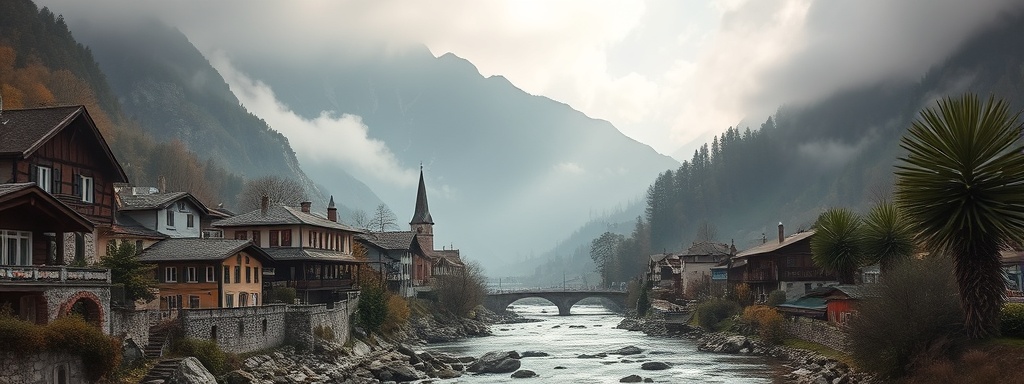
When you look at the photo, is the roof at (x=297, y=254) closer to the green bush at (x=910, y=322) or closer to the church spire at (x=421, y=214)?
the green bush at (x=910, y=322)

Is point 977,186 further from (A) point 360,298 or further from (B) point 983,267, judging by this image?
(A) point 360,298

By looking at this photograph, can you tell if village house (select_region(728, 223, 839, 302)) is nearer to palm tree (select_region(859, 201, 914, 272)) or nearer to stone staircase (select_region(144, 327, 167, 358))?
palm tree (select_region(859, 201, 914, 272))

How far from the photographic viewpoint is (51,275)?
129ft

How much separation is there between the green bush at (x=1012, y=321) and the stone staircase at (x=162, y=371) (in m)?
42.3

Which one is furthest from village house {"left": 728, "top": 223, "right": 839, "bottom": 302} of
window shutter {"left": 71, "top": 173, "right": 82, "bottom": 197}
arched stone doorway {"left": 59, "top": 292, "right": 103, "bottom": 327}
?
arched stone doorway {"left": 59, "top": 292, "right": 103, "bottom": 327}

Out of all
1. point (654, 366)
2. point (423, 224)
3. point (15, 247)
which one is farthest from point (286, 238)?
point (423, 224)

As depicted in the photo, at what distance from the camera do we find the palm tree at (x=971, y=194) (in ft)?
148

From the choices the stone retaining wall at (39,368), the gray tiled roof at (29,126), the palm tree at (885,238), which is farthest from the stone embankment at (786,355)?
the gray tiled roof at (29,126)

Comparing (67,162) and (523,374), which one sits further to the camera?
(523,374)

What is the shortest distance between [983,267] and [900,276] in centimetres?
768

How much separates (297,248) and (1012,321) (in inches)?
2183

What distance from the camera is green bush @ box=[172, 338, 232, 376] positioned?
5050 centimetres

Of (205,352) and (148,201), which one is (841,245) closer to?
(205,352)

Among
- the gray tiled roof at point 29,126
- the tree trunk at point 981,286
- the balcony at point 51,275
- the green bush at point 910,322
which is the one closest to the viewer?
the balcony at point 51,275
